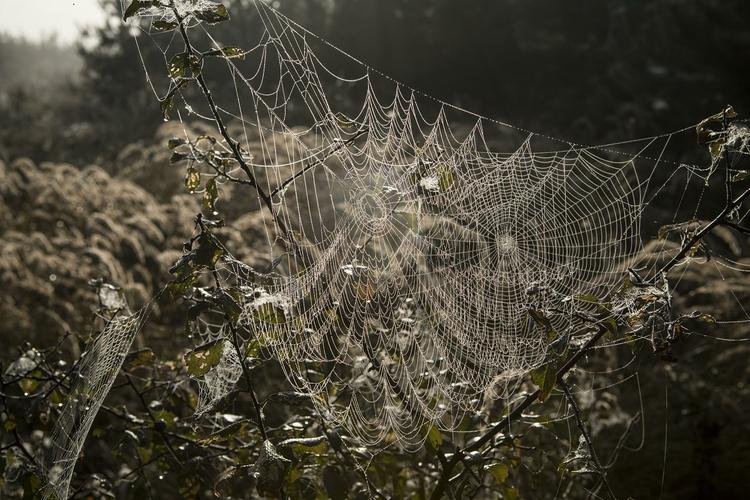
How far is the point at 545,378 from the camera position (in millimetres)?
1441

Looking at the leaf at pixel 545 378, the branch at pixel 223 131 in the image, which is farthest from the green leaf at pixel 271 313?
the leaf at pixel 545 378

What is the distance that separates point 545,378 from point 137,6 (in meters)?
1.17

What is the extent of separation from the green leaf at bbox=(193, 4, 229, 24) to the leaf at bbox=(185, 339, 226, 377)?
72 cm

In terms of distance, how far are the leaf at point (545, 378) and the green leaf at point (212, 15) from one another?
1023 mm

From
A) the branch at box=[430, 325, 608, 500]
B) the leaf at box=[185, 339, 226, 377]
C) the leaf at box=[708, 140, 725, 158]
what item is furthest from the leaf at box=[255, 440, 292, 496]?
the leaf at box=[708, 140, 725, 158]

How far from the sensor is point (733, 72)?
1041 centimetres

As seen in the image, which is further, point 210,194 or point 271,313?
point 210,194

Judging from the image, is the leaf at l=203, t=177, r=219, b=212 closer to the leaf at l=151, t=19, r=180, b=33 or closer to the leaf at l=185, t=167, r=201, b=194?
the leaf at l=185, t=167, r=201, b=194

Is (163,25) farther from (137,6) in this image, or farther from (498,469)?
(498,469)

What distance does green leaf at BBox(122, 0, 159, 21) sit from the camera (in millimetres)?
1464

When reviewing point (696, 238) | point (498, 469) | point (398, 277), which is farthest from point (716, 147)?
point (398, 277)

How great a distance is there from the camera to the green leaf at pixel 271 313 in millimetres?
1596

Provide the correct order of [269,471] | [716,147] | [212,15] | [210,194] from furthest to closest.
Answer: [210,194], [716,147], [212,15], [269,471]

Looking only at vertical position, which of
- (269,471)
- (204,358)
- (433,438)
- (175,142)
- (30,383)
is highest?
(175,142)
